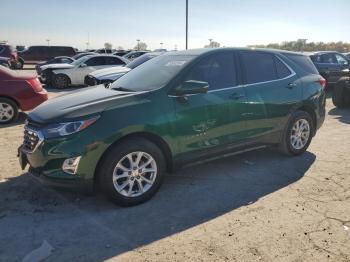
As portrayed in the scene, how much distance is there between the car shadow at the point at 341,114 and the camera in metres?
9.42

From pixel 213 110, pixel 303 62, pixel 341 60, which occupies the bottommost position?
pixel 213 110

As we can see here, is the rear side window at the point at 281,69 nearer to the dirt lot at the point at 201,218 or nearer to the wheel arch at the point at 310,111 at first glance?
the wheel arch at the point at 310,111

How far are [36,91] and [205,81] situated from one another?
5699 mm

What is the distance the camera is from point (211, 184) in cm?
500

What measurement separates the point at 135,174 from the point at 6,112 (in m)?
5.87

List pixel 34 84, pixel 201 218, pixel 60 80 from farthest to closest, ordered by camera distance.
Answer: pixel 60 80
pixel 34 84
pixel 201 218

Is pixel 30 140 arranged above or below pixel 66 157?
above

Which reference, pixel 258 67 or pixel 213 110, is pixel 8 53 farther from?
pixel 213 110

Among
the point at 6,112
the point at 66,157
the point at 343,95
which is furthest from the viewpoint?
the point at 343,95

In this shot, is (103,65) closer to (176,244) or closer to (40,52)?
(176,244)

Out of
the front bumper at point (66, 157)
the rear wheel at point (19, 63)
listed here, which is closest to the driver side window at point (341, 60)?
the front bumper at point (66, 157)

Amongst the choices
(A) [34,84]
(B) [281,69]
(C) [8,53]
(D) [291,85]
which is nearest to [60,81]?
(A) [34,84]

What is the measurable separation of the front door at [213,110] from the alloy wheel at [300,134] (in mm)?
1255

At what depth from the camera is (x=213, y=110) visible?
4758mm
